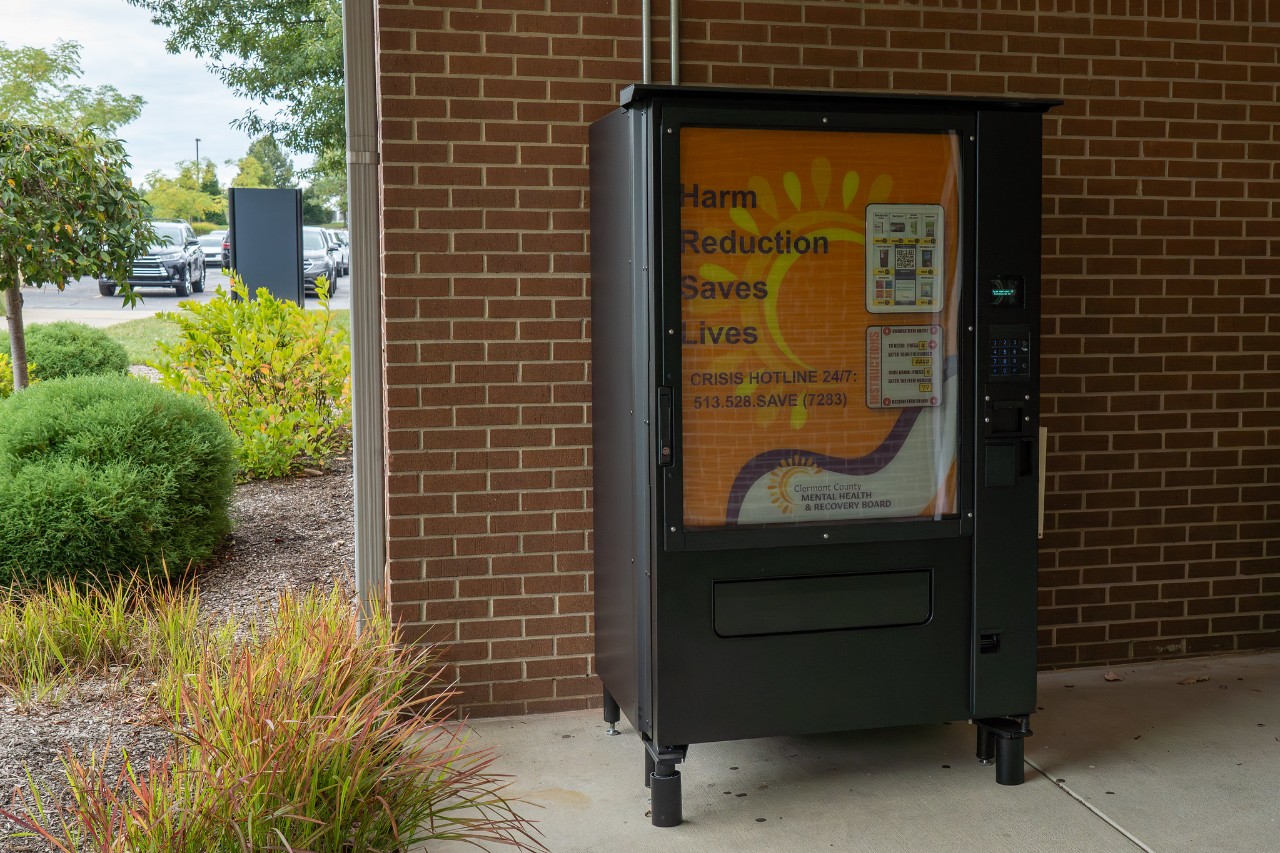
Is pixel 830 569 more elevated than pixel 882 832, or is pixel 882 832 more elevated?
pixel 830 569

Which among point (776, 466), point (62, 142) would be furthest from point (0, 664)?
point (62, 142)

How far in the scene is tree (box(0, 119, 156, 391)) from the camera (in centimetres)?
736

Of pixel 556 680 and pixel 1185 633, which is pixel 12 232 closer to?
pixel 556 680

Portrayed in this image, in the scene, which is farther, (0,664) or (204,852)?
(0,664)

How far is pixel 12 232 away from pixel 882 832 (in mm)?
6449

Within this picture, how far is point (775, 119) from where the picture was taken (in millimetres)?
3447

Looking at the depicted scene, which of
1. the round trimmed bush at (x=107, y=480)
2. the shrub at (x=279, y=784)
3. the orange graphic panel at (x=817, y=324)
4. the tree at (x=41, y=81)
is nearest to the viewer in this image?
the shrub at (x=279, y=784)

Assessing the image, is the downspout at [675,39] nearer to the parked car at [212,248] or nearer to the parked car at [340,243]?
the parked car at [340,243]

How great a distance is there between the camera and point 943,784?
3793 mm

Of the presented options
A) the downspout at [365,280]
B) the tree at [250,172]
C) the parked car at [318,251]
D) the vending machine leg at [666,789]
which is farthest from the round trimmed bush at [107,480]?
the tree at [250,172]

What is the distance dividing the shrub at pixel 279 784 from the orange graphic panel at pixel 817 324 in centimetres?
110

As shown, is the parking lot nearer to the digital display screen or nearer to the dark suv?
the dark suv

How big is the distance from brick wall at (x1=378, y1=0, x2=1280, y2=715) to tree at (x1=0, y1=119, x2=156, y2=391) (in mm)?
4392

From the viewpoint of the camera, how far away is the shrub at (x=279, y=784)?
2.71 metres
